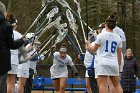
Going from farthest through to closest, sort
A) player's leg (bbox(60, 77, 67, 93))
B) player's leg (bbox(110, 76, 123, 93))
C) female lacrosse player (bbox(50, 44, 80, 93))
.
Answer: female lacrosse player (bbox(50, 44, 80, 93))
player's leg (bbox(60, 77, 67, 93))
player's leg (bbox(110, 76, 123, 93))

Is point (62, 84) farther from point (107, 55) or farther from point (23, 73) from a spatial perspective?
point (107, 55)

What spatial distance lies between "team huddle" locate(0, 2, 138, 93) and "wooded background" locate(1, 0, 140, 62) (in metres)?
16.1

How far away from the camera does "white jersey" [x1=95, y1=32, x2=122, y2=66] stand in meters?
10.1

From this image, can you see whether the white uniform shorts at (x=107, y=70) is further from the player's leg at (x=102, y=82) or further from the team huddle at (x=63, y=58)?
the player's leg at (x=102, y=82)

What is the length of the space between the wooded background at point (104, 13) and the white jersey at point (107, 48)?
1969cm

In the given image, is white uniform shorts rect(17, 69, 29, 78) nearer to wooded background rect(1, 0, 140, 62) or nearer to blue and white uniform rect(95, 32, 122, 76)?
blue and white uniform rect(95, 32, 122, 76)

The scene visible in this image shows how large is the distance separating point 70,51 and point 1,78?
2216 cm

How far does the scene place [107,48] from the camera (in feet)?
33.4

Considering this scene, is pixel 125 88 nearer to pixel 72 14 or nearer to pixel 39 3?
pixel 72 14

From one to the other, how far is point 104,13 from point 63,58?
59.3 ft

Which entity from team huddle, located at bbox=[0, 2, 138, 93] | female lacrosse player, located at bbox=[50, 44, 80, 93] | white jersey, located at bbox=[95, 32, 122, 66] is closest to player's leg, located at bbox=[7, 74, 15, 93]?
team huddle, located at bbox=[0, 2, 138, 93]

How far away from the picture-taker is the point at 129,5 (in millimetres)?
A: 32219

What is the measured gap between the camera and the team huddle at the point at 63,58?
7738 mm

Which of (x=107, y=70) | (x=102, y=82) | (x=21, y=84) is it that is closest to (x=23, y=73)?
(x=21, y=84)
